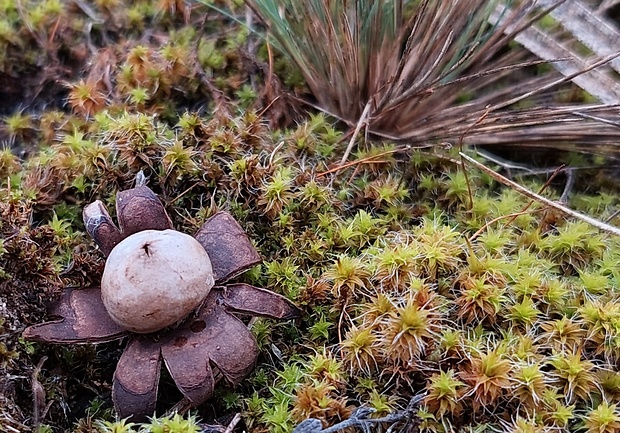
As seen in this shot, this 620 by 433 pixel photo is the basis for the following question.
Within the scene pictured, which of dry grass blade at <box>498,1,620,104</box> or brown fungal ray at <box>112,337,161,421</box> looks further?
dry grass blade at <box>498,1,620,104</box>

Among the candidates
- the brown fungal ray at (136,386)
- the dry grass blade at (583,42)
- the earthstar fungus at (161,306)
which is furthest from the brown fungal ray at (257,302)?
the dry grass blade at (583,42)

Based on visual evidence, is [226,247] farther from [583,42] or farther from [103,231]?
[583,42]

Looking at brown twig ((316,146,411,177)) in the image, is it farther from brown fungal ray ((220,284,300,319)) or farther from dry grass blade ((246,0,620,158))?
brown fungal ray ((220,284,300,319))

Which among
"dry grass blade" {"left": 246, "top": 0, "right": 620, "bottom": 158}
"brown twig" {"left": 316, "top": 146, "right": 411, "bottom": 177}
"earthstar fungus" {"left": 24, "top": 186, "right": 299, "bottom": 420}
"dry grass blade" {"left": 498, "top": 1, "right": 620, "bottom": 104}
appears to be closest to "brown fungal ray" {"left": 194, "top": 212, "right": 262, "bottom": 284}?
"earthstar fungus" {"left": 24, "top": 186, "right": 299, "bottom": 420}

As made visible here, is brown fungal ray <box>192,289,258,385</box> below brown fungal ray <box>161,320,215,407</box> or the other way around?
the other way around

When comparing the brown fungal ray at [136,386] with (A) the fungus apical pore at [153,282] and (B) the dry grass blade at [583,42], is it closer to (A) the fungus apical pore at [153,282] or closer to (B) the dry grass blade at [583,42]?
(A) the fungus apical pore at [153,282]

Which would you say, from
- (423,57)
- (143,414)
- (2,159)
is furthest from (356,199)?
(2,159)
